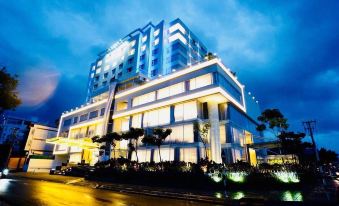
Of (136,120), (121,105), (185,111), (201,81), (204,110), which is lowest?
(136,120)

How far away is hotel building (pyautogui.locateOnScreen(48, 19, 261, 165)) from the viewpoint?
30.2 metres

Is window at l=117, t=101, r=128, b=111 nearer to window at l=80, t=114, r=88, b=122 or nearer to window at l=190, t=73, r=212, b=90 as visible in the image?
window at l=80, t=114, r=88, b=122

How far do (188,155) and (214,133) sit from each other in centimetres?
525

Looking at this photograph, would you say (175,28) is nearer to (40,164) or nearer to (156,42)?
(156,42)

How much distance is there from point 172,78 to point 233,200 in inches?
1032

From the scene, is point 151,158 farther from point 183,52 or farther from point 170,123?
point 183,52

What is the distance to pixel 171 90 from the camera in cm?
3572

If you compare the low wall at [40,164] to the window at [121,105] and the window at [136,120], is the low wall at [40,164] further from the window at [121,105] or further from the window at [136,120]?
the window at [136,120]

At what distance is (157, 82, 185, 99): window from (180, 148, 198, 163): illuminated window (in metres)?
10.4

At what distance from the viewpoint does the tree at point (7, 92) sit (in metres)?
17.2

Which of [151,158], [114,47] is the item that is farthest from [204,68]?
[114,47]

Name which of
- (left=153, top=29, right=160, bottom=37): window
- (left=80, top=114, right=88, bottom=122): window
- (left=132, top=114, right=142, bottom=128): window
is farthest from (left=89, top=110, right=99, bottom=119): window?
(left=153, top=29, right=160, bottom=37): window

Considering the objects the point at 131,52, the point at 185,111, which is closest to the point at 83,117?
the point at 131,52

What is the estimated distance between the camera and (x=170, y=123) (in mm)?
33312
